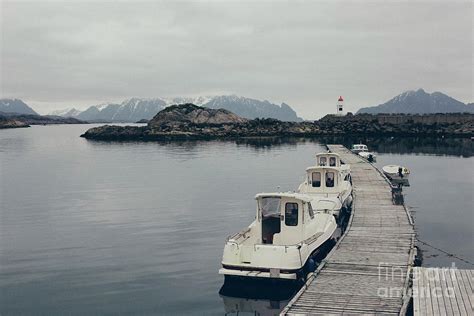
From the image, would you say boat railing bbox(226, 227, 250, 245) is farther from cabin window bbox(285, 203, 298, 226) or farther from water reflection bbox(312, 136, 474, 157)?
water reflection bbox(312, 136, 474, 157)

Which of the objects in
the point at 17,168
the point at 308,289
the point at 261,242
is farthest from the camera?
the point at 17,168

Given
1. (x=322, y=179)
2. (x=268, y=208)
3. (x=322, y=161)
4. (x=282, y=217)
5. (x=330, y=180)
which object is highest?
(x=322, y=161)

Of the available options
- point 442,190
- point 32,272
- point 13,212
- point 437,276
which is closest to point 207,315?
point 437,276

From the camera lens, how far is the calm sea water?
25031mm

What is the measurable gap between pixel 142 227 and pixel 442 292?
85.5 feet

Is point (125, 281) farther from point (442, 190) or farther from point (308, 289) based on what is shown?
point (442, 190)

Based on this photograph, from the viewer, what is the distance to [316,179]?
42.9m

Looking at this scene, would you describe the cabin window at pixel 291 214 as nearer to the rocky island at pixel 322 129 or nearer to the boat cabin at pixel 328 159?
the boat cabin at pixel 328 159

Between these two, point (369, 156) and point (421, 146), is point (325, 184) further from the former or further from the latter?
point (421, 146)

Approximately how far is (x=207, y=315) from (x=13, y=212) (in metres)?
32.2

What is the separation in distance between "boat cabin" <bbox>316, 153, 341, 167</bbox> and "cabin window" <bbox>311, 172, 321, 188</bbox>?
10.9 meters

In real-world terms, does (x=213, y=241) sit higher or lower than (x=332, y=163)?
lower

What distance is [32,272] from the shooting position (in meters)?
29.2

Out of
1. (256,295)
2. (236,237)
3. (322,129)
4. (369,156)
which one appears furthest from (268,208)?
(322,129)
